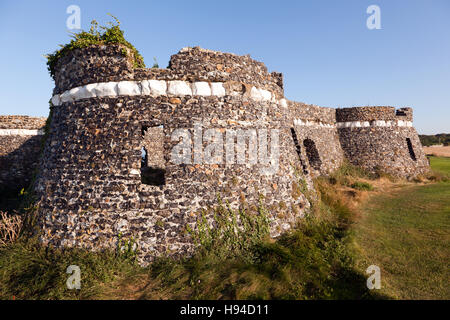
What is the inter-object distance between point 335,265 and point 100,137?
7.16m

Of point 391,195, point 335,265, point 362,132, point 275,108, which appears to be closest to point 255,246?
point 335,265

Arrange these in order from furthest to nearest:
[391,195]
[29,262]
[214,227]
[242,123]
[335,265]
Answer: [391,195]
[242,123]
[214,227]
[335,265]
[29,262]

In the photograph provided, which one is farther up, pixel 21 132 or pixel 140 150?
pixel 21 132

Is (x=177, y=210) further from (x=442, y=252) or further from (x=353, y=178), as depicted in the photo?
(x=353, y=178)

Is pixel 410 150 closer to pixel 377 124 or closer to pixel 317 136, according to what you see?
pixel 377 124

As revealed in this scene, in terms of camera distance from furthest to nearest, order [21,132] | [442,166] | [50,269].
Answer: [442,166] → [21,132] → [50,269]

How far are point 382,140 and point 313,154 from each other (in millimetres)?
6197

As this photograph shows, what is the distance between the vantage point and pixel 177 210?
5930 mm

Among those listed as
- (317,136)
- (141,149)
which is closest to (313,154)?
(317,136)

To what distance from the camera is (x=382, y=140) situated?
16.8 metres

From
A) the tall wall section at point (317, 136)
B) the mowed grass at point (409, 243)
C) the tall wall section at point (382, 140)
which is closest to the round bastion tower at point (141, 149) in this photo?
the mowed grass at point (409, 243)

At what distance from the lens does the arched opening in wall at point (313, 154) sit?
592 inches

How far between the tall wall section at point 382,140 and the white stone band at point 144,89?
1489 centimetres
